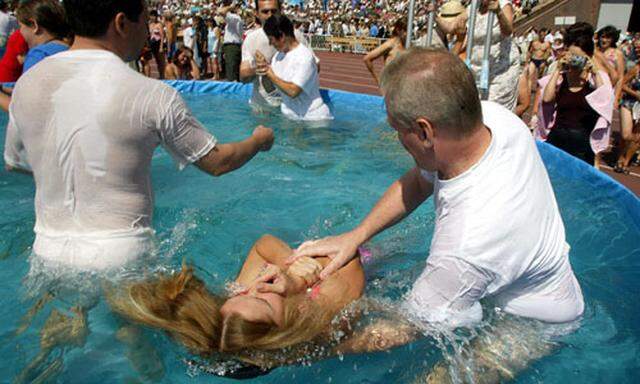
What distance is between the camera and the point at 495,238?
1738 mm

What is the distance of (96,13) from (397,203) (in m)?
1.56

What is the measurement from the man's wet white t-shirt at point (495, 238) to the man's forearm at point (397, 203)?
421mm

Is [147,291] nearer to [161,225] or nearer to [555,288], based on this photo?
[555,288]

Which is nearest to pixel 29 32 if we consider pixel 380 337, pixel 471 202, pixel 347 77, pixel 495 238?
pixel 380 337

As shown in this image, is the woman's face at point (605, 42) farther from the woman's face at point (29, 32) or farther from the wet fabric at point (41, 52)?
the woman's face at point (29, 32)

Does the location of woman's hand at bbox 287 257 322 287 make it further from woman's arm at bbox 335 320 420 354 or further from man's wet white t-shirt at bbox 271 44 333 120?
man's wet white t-shirt at bbox 271 44 333 120

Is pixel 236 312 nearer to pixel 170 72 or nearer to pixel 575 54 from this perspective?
pixel 575 54

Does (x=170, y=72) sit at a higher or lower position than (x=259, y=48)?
lower

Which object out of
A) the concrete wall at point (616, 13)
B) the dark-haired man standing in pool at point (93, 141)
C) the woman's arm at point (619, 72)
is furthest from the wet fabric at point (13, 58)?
the concrete wall at point (616, 13)

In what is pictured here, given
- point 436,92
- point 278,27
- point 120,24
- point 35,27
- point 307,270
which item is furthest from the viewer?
point 278,27

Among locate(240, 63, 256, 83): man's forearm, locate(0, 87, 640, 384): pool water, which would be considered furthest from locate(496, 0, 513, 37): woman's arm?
locate(240, 63, 256, 83): man's forearm

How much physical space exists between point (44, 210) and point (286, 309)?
108 centimetres

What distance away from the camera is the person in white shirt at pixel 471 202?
1.73 m

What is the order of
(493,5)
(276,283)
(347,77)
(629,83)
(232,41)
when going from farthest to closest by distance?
(347,77) → (232,41) → (629,83) → (493,5) → (276,283)
